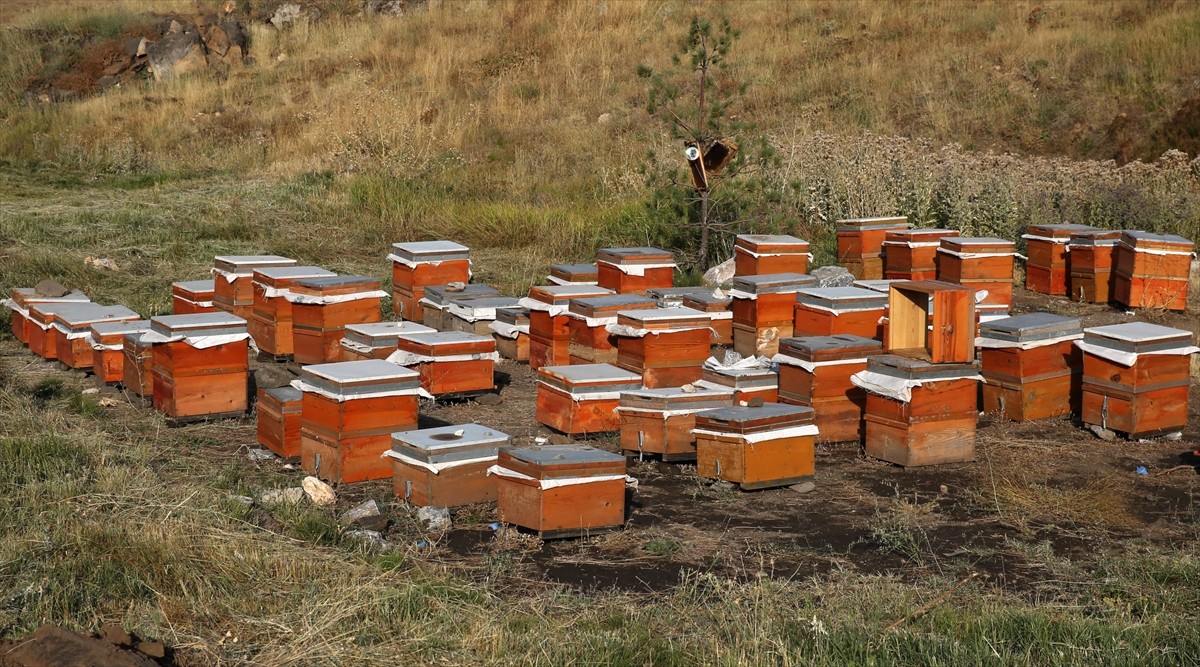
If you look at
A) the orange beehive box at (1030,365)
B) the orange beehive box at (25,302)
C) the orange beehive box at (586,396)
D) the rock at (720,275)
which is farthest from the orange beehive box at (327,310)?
the orange beehive box at (1030,365)

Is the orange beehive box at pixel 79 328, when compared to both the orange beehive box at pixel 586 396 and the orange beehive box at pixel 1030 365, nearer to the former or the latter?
the orange beehive box at pixel 586 396

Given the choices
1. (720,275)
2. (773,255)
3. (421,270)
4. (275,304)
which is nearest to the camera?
(275,304)

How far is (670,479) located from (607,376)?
946mm

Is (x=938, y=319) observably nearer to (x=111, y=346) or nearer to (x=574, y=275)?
(x=574, y=275)

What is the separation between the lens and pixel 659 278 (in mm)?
10484

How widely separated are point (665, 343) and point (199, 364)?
3200mm

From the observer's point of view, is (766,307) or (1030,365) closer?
(1030,365)

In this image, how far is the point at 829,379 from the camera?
7684 millimetres

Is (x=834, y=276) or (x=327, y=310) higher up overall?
(x=834, y=276)

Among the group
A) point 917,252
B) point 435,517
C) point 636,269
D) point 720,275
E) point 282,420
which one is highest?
point 917,252

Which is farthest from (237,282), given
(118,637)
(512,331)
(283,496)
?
(118,637)

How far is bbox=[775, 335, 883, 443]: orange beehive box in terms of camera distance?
760 centimetres

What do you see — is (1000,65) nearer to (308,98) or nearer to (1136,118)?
(1136,118)

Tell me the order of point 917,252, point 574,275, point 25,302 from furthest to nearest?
point 917,252 → point 574,275 → point 25,302
